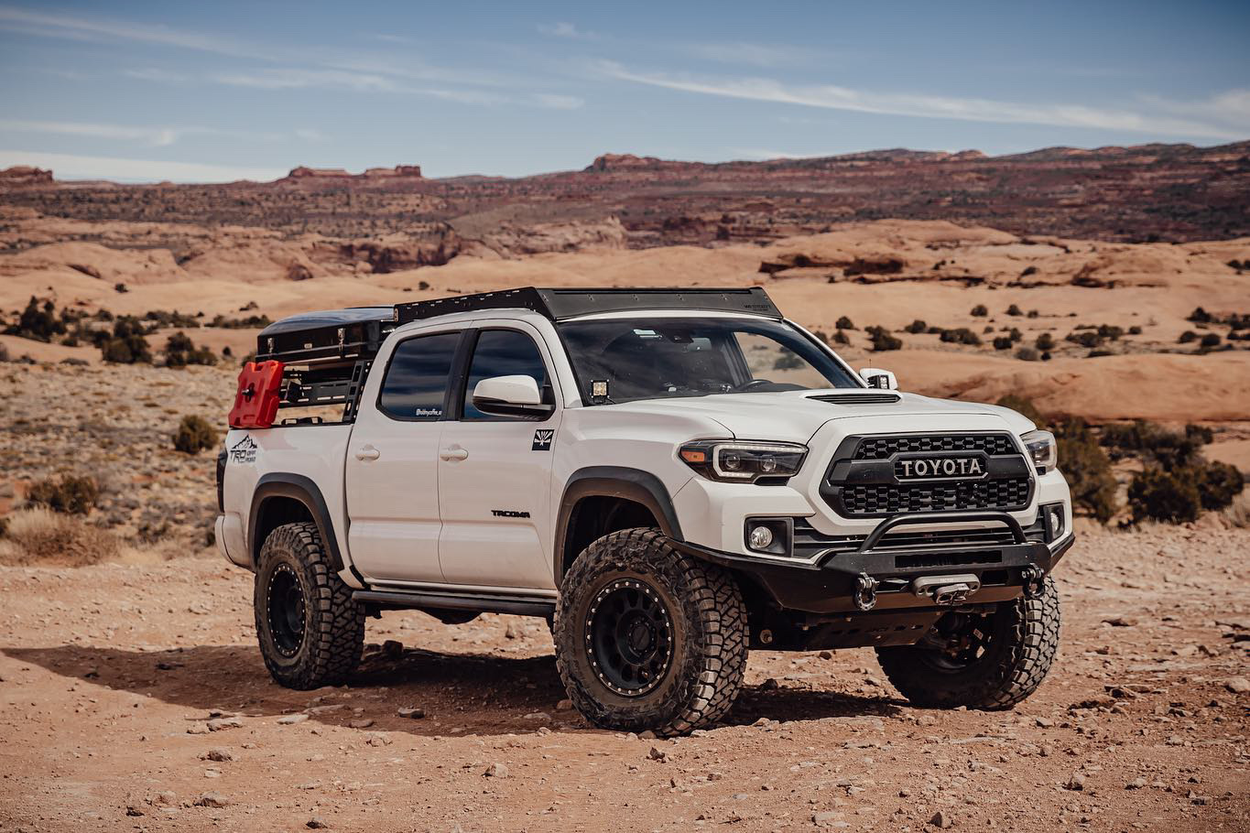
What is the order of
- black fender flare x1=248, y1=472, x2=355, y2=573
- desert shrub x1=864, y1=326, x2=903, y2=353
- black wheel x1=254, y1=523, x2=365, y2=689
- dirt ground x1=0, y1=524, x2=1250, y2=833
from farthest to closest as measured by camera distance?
desert shrub x1=864, y1=326, x2=903, y2=353, black wheel x1=254, y1=523, x2=365, y2=689, black fender flare x1=248, y1=472, x2=355, y2=573, dirt ground x1=0, y1=524, x2=1250, y2=833

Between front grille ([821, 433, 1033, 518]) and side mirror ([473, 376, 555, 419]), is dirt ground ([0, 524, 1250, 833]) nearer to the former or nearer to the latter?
front grille ([821, 433, 1033, 518])

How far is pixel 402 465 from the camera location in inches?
308

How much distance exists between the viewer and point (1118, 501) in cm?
2320

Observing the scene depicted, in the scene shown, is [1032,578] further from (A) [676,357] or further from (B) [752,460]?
(A) [676,357]

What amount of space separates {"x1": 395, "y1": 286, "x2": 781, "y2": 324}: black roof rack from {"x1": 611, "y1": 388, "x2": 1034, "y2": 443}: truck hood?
0.81 m

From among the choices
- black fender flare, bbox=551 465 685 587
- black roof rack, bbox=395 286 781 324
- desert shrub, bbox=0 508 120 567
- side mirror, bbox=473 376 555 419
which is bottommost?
desert shrub, bbox=0 508 120 567

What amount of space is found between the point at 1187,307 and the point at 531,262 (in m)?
52.2

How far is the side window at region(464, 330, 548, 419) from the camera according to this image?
734cm

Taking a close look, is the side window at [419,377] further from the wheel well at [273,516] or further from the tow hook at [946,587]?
the tow hook at [946,587]

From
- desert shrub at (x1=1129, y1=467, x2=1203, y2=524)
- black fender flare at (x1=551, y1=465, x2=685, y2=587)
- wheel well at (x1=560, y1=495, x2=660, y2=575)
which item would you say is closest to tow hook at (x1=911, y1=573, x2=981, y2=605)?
black fender flare at (x1=551, y1=465, x2=685, y2=587)

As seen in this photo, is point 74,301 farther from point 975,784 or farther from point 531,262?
point 975,784

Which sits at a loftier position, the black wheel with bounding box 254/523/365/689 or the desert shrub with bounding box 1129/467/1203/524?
the black wheel with bounding box 254/523/365/689

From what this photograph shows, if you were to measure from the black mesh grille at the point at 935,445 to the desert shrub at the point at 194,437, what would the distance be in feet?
74.7

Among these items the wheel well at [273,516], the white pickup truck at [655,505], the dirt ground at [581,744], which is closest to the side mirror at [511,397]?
the white pickup truck at [655,505]
